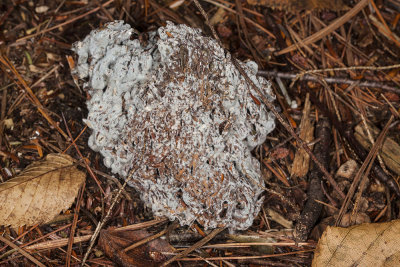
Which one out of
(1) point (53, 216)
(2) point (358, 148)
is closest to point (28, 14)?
(1) point (53, 216)

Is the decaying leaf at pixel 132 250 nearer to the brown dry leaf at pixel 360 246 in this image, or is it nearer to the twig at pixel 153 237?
the twig at pixel 153 237

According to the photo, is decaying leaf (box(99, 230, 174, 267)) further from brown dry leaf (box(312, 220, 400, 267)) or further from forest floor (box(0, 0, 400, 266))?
brown dry leaf (box(312, 220, 400, 267))

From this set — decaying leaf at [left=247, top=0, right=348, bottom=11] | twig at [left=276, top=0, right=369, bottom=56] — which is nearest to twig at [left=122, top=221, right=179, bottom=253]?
twig at [left=276, top=0, right=369, bottom=56]

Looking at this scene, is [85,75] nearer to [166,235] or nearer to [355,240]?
[166,235]

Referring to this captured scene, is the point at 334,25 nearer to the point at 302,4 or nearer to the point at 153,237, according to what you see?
the point at 302,4

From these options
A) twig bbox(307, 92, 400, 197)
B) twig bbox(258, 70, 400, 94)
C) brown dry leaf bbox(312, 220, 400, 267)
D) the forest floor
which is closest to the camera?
brown dry leaf bbox(312, 220, 400, 267)
